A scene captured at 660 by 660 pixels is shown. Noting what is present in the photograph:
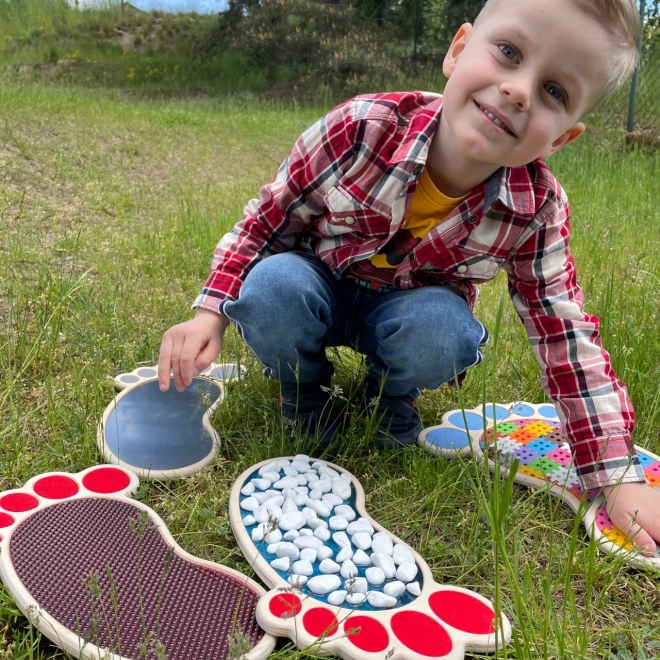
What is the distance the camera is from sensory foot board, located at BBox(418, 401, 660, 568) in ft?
4.54

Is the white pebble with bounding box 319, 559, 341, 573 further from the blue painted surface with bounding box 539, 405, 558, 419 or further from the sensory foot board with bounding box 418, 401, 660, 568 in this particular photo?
the blue painted surface with bounding box 539, 405, 558, 419

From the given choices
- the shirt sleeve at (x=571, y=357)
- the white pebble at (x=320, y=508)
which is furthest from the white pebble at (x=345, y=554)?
the shirt sleeve at (x=571, y=357)

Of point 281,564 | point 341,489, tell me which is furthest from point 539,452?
point 281,564

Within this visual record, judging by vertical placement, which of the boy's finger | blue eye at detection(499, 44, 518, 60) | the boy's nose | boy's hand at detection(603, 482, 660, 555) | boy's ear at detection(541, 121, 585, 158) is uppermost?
blue eye at detection(499, 44, 518, 60)

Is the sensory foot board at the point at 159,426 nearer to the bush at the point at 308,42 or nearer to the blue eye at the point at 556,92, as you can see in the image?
the blue eye at the point at 556,92

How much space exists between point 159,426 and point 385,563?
68 centimetres

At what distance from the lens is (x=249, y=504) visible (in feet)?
4.51

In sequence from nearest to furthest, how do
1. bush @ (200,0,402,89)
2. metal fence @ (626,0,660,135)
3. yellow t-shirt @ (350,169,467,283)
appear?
1. yellow t-shirt @ (350,169,467,283)
2. metal fence @ (626,0,660,135)
3. bush @ (200,0,402,89)

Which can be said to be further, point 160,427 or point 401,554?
point 160,427

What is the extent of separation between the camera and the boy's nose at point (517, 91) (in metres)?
1.22

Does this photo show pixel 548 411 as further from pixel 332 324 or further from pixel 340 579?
pixel 340 579

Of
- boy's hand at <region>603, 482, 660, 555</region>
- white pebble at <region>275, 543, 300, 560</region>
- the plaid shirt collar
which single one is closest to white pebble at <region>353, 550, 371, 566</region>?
white pebble at <region>275, 543, 300, 560</region>

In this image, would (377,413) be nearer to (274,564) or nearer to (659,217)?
(274,564)

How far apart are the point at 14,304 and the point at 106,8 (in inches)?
478
